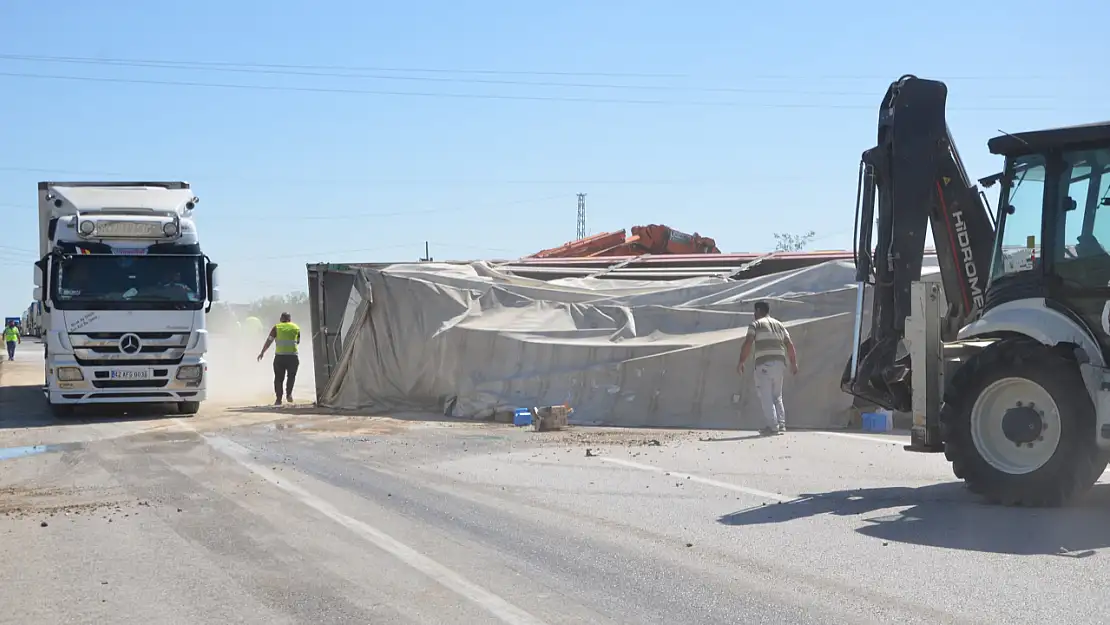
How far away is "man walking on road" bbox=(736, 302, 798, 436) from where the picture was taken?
48.1ft

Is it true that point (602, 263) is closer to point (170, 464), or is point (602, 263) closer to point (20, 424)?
point (20, 424)

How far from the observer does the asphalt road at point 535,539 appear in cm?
599

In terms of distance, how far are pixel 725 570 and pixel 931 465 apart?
5356mm

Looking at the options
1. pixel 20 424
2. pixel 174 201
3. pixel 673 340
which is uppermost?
pixel 174 201

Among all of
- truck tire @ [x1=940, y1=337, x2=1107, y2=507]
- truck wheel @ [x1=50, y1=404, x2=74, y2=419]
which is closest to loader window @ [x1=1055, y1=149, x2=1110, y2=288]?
truck tire @ [x1=940, y1=337, x2=1107, y2=507]

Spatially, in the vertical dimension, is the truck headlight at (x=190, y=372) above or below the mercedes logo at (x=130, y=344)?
below

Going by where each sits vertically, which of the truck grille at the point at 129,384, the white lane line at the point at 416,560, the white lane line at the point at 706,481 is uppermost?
the truck grille at the point at 129,384

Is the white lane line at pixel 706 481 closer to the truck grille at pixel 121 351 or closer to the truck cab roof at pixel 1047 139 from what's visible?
the truck cab roof at pixel 1047 139

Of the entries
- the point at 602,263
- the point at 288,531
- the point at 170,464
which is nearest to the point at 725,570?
the point at 288,531

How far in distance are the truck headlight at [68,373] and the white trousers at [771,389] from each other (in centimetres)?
1050

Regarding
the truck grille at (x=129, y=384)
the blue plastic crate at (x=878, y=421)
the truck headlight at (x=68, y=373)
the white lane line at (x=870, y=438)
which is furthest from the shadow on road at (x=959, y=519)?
the truck headlight at (x=68, y=373)

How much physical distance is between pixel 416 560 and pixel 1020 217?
546cm

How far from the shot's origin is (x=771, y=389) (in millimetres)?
14680

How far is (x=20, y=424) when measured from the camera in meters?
17.8
